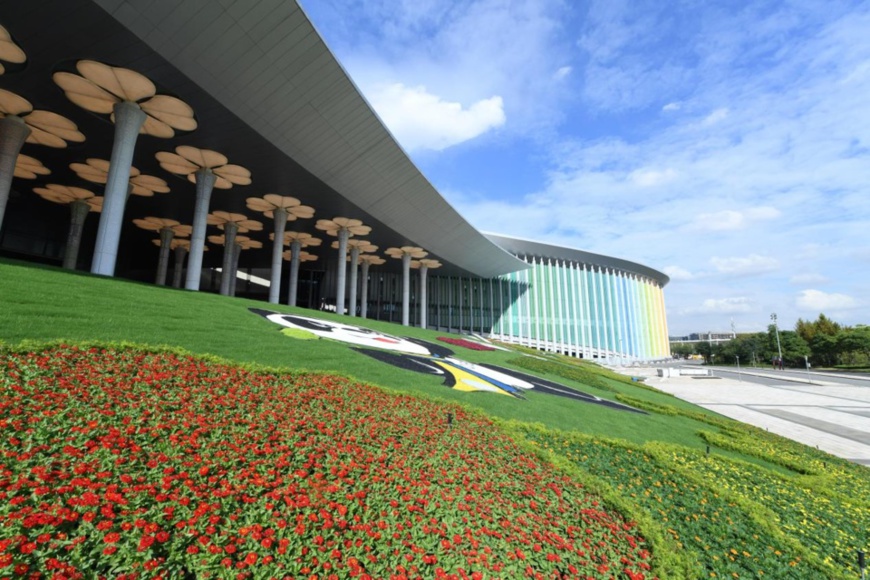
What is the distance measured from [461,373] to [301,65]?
49.2ft

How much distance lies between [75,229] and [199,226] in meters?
16.7

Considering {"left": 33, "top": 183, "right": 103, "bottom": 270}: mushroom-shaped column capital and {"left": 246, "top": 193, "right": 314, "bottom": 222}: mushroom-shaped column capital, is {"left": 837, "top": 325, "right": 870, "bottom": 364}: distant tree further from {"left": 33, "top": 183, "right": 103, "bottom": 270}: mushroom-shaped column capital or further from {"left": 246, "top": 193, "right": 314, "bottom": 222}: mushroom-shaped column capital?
{"left": 33, "top": 183, "right": 103, "bottom": 270}: mushroom-shaped column capital

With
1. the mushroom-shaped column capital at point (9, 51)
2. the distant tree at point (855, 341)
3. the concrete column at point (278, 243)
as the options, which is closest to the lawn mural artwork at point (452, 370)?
the mushroom-shaped column capital at point (9, 51)

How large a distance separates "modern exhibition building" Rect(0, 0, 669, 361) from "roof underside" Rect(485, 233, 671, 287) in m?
11.0

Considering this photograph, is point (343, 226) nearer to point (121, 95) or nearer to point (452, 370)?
point (121, 95)

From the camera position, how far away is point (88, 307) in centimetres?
1100

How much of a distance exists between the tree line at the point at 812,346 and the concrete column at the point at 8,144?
336 feet

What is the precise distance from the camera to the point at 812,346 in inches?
3398

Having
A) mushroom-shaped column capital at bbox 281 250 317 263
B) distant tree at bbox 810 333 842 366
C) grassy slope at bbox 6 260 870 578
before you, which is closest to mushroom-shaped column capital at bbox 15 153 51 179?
grassy slope at bbox 6 260 870 578

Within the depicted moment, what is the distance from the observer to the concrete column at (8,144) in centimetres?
2019

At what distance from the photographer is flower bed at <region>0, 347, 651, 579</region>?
3.81m

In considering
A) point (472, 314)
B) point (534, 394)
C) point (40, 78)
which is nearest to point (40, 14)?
point (40, 78)

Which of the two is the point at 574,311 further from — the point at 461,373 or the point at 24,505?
the point at 24,505

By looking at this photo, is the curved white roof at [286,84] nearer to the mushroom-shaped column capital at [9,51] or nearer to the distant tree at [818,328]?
the mushroom-shaped column capital at [9,51]
